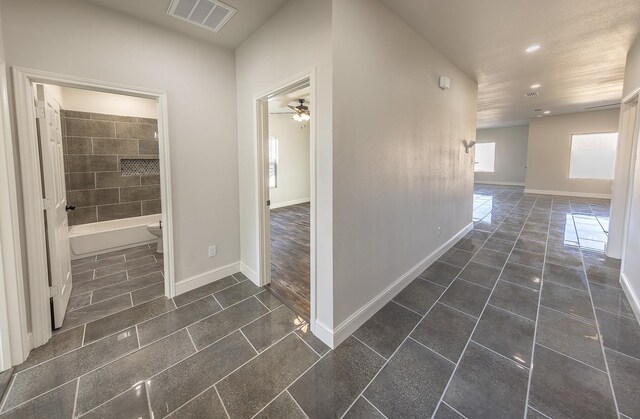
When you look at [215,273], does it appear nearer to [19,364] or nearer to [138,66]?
[19,364]

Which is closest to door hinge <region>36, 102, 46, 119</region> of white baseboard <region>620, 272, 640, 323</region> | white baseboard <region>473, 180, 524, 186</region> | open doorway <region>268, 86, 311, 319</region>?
open doorway <region>268, 86, 311, 319</region>

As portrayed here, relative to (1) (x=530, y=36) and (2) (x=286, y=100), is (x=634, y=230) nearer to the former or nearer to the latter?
(1) (x=530, y=36)

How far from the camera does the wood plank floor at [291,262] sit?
263 cm

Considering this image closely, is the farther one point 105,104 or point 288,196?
point 288,196

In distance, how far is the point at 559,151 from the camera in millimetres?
8766

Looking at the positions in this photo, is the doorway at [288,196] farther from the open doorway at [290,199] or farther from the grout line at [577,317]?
the grout line at [577,317]

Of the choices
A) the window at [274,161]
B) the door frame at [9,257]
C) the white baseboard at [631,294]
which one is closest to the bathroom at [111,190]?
the door frame at [9,257]

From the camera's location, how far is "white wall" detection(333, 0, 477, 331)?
1.90 m

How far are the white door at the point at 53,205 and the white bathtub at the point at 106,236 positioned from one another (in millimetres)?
1367

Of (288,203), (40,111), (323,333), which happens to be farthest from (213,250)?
(288,203)

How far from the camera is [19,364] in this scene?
5.77 ft

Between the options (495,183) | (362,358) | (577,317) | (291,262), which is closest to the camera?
(362,358)

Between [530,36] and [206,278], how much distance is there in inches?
173

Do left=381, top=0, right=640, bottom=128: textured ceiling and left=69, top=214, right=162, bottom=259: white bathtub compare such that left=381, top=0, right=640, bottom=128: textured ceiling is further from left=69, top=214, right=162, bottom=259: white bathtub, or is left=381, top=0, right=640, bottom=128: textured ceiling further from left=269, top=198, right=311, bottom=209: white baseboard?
left=269, top=198, right=311, bottom=209: white baseboard
